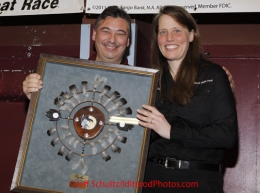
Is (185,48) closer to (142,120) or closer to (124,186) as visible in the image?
(142,120)

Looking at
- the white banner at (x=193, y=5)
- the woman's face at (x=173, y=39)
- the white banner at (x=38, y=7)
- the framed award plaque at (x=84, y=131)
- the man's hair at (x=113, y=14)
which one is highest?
the white banner at (x=193, y=5)

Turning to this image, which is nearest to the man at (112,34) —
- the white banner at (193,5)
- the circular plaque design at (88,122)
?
the white banner at (193,5)

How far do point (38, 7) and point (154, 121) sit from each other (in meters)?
1.75

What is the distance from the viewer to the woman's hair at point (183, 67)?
2340 millimetres

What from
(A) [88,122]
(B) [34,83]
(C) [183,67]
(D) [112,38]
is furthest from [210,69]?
(B) [34,83]

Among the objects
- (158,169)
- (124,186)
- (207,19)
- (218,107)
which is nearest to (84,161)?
(124,186)

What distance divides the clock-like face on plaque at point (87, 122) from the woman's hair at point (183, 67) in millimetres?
258

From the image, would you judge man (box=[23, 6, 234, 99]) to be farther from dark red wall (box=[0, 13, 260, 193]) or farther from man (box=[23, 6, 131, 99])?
dark red wall (box=[0, 13, 260, 193])

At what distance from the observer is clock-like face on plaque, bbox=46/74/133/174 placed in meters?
2.38

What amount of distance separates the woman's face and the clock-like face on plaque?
378mm

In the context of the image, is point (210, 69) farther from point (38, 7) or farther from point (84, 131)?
point (38, 7)

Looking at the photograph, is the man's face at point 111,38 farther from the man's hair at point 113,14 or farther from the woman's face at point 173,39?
the woman's face at point 173,39

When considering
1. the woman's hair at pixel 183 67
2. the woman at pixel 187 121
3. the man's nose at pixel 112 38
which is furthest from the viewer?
the man's nose at pixel 112 38

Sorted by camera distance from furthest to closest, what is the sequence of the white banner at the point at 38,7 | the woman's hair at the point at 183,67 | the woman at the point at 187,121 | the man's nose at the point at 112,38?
the white banner at the point at 38,7 → the man's nose at the point at 112,38 → the woman's hair at the point at 183,67 → the woman at the point at 187,121
